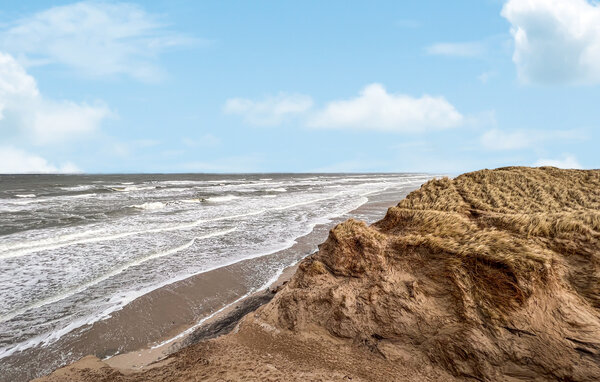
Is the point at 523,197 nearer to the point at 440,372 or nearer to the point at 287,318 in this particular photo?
the point at 440,372

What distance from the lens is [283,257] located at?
11.8 meters

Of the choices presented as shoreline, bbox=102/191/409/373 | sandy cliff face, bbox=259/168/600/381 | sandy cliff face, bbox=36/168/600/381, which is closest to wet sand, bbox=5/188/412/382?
shoreline, bbox=102/191/409/373

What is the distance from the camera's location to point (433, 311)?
4.50 meters

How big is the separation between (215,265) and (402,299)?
747cm

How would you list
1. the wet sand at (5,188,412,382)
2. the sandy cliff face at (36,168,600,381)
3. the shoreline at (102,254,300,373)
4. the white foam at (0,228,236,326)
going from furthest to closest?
the white foam at (0,228,236,326) → the wet sand at (5,188,412,382) → the shoreline at (102,254,300,373) → the sandy cliff face at (36,168,600,381)

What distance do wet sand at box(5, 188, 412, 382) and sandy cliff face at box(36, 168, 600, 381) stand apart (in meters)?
1.21

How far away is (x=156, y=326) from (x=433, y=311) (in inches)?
212

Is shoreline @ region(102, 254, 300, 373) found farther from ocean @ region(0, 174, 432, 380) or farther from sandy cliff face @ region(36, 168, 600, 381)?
ocean @ region(0, 174, 432, 380)

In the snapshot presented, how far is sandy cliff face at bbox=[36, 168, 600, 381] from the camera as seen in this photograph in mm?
3959

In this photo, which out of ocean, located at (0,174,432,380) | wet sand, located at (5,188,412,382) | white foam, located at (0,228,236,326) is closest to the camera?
wet sand, located at (5,188,412,382)

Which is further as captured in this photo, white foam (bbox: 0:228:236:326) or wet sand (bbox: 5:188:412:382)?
white foam (bbox: 0:228:236:326)

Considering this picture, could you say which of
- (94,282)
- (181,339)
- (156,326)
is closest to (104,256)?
(94,282)

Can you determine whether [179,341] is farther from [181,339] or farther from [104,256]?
[104,256]

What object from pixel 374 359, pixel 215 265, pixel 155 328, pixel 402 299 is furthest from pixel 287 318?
pixel 215 265
